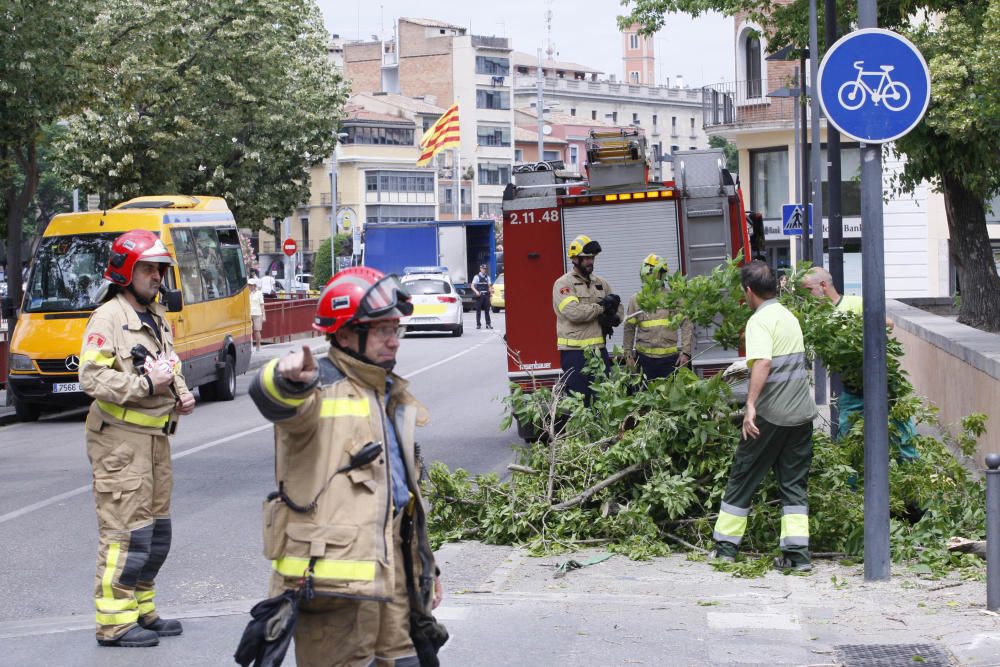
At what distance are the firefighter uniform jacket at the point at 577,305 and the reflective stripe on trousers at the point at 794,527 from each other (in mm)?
4702

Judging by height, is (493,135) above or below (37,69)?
Answer: above

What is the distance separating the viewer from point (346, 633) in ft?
13.5

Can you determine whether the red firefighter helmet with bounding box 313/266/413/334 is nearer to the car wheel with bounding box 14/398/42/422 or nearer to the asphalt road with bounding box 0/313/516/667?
the asphalt road with bounding box 0/313/516/667

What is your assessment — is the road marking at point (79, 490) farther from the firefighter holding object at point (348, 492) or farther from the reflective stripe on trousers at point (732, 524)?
the firefighter holding object at point (348, 492)

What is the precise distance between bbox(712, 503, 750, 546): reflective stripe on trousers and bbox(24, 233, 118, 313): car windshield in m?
11.8

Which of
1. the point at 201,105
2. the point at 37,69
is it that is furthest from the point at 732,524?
the point at 201,105

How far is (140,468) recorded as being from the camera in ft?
21.2

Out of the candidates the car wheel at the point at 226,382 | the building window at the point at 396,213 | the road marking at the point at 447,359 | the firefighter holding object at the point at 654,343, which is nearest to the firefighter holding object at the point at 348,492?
the firefighter holding object at the point at 654,343

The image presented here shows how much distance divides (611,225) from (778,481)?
6009mm

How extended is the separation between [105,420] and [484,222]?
45533 mm

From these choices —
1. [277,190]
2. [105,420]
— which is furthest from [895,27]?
[277,190]

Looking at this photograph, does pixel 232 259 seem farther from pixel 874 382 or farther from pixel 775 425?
pixel 874 382

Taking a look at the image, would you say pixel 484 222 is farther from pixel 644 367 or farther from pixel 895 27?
pixel 644 367

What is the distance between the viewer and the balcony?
46.2m
